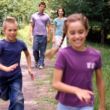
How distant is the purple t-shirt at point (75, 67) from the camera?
2.07 metres

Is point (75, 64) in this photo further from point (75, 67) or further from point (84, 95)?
point (84, 95)

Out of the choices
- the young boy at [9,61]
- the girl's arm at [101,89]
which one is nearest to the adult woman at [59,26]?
the young boy at [9,61]

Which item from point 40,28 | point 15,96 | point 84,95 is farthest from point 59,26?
point 84,95

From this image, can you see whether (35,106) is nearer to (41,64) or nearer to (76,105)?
(76,105)

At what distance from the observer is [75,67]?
2.07m

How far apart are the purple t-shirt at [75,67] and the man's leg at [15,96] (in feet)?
3.63

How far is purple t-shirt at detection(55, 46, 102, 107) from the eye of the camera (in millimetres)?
2072

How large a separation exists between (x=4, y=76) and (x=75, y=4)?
32.5 feet

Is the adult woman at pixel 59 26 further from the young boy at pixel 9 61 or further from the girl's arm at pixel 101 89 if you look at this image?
the girl's arm at pixel 101 89

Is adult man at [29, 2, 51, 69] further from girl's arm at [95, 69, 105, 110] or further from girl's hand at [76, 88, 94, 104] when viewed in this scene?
girl's hand at [76, 88, 94, 104]

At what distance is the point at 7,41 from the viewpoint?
3459 millimetres

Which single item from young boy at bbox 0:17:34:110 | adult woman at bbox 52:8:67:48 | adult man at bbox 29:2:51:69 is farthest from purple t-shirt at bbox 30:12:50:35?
young boy at bbox 0:17:34:110

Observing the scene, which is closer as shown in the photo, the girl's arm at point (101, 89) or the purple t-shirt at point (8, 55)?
the girl's arm at point (101, 89)

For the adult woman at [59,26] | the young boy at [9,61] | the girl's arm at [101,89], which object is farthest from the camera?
the adult woman at [59,26]
